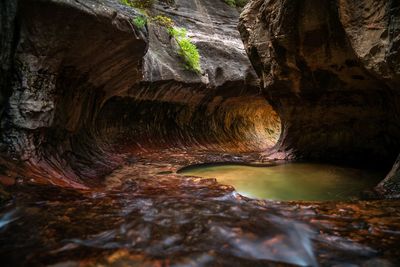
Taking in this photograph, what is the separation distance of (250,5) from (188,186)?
6985 mm

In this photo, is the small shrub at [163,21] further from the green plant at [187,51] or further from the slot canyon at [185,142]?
the green plant at [187,51]

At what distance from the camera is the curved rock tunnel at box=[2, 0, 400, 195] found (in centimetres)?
427

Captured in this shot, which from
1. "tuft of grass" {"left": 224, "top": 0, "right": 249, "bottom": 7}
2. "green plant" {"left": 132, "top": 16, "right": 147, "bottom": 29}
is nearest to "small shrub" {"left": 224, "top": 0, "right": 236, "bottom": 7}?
"tuft of grass" {"left": 224, "top": 0, "right": 249, "bottom": 7}

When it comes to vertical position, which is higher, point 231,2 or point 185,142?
point 231,2

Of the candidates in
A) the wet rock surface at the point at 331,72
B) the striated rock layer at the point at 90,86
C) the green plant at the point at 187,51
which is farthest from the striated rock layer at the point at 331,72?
→ the striated rock layer at the point at 90,86

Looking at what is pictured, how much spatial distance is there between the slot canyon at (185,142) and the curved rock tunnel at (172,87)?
3cm

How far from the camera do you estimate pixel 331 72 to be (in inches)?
300

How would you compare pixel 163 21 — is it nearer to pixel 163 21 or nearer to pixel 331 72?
pixel 163 21

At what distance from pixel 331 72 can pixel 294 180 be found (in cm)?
312

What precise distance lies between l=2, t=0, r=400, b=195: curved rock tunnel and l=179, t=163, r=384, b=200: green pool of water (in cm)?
167

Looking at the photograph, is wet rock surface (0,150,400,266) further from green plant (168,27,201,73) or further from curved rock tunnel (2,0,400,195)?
green plant (168,27,201,73)

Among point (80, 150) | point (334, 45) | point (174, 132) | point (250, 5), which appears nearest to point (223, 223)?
point (80, 150)

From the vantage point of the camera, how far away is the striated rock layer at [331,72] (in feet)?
16.0

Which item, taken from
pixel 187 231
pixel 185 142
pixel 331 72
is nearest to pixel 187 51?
pixel 185 142
